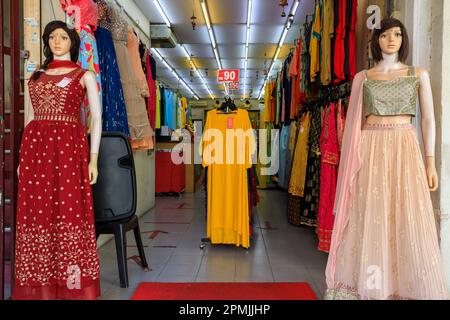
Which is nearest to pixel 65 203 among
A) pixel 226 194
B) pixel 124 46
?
pixel 226 194

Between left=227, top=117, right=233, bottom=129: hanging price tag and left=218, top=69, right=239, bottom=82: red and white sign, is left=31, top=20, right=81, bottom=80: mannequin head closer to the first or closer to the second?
left=227, top=117, right=233, bottom=129: hanging price tag

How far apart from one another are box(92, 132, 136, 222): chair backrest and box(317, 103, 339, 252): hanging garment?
1.57 m

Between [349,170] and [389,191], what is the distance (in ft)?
0.77

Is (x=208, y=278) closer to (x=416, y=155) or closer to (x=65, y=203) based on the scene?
(x=65, y=203)

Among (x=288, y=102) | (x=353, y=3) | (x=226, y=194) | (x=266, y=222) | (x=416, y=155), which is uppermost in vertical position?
(x=353, y=3)

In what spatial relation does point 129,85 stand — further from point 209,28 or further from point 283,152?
point 209,28

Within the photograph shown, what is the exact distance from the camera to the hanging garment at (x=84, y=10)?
2.81 m

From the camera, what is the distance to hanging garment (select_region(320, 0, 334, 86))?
325cm

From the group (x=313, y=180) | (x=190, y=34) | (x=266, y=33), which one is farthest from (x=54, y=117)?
(x=266, y=33)

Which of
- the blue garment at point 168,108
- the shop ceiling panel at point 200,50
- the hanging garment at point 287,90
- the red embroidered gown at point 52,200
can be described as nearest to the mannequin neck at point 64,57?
the red embroidered gown at point 52,200

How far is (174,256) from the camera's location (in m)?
3.37

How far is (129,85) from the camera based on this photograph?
370 centimetres
